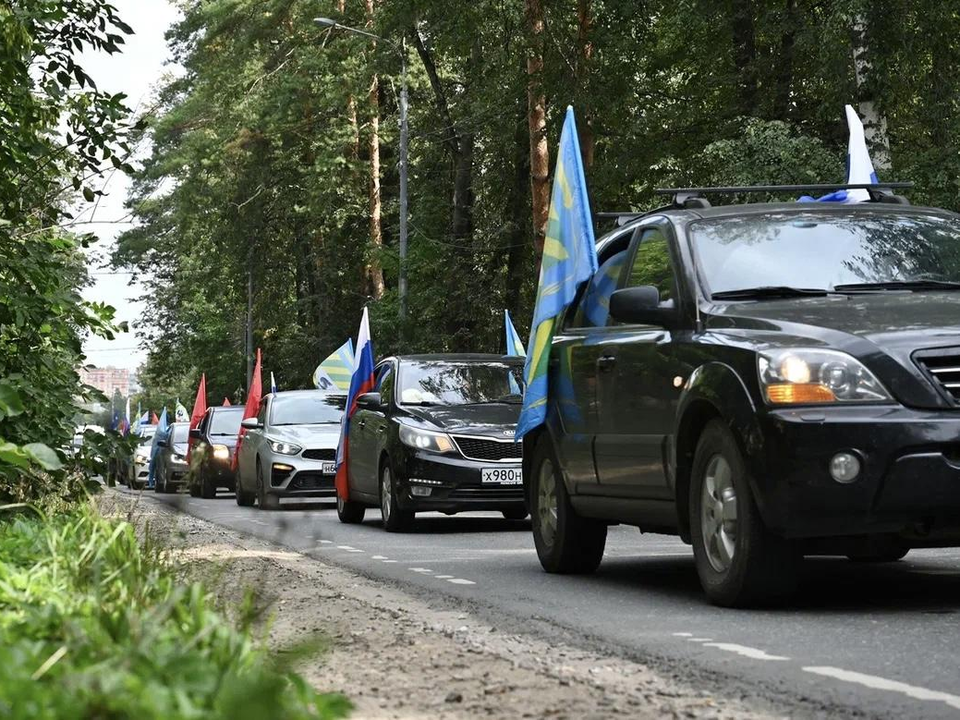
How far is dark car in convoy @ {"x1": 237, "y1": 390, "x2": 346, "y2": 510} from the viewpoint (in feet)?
78.4

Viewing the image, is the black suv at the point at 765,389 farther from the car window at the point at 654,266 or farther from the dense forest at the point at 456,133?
the dense forest at the point at 456,133

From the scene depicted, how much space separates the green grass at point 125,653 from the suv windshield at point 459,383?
10573 millimetres

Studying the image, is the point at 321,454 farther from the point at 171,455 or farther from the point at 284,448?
the point at 171,455

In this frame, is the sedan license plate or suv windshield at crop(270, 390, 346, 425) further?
suv windshield at crop(270, 390, 346, 425)

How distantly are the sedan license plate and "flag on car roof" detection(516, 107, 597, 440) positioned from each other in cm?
519

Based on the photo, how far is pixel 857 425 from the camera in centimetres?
793

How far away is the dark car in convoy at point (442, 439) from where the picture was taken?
16.8m

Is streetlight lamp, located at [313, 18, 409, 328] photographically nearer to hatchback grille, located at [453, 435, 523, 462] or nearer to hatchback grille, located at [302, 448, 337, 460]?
hatchback grille, located at [302, 448, 337, 460]

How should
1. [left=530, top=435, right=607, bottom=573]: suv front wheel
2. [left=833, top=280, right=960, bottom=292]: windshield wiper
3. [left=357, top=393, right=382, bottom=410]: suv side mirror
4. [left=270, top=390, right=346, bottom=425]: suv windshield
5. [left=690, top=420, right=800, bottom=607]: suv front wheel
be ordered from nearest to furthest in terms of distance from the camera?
1. [left=690, top=420, right=800, bottom=607]: suv front wheel
2. [left=833, top=280, right=960, bottom=292]: windshield wiper
3. [left=530, top=435, right=607, bottom=573]: suv front wheel
4. [left=357, top=393, right=382, bottom=410]: suv side mirror
5. [left=270, top=390, right=346, bottom=425]: suv windshield

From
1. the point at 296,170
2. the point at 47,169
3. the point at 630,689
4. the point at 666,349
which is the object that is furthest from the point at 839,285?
the point at 296,170

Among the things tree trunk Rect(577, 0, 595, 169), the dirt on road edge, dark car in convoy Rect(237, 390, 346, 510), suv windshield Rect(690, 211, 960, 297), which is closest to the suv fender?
suv windshield Rect(690, 211, 960, 297)

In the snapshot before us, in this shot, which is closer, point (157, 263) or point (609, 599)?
point (609, 599)

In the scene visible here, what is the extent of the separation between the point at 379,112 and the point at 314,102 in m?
2.18

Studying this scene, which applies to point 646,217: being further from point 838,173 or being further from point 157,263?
point 157,263
